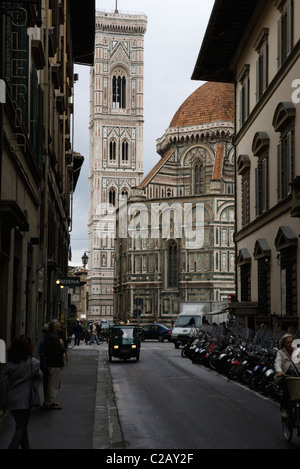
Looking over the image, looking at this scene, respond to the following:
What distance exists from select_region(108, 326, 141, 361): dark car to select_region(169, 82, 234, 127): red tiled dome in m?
63.3

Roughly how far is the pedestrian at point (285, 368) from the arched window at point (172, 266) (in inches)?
2888

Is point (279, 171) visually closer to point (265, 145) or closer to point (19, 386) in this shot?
point (265, 145)

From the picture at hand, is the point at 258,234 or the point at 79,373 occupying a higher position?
the point at 258,234

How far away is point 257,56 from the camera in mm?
29078

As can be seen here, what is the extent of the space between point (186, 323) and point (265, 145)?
22.8m

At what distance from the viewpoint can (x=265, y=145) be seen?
1056 inches

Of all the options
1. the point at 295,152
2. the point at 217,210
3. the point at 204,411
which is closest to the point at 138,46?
the point at 217,210

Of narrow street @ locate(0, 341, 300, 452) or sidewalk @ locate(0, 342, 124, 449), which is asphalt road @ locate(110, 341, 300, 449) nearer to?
narrow street @ locate(0, 341, 300, 452)

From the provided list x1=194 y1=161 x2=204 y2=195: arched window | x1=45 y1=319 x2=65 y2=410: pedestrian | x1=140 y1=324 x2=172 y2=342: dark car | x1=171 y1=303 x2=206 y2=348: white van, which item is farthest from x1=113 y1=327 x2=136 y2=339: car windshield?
x1=194 y1=161 x2=204 y2=195: arched window

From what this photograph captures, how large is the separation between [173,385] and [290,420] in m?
10.2

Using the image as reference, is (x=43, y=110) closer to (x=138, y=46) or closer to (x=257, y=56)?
(x=257, y=56)

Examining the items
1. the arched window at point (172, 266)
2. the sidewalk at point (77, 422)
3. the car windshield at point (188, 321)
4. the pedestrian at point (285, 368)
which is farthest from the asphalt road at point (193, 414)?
the arched window at point (172, 266)

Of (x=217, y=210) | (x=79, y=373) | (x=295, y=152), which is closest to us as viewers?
(x=295, y=152)

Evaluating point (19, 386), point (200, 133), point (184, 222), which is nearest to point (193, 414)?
point (19, 386)
